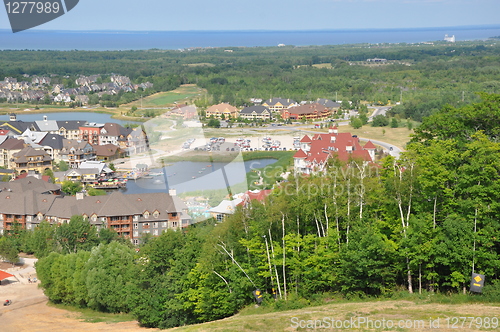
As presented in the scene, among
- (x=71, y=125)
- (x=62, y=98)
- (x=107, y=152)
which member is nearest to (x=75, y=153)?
(x=107, y=152)

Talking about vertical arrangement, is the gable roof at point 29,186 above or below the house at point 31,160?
above

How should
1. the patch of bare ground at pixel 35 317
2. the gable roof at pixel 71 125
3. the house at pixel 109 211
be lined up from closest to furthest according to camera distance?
1. the patch of bare ground at pixel 35 317
2. the house at pixel 109 211
3. the gable roof at pixel 71 125

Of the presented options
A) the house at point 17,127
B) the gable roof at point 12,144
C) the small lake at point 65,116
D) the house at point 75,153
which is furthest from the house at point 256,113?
the gable roof at point 12,144

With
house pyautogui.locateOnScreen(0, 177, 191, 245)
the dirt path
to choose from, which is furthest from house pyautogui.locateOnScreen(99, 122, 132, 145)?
the dirt path

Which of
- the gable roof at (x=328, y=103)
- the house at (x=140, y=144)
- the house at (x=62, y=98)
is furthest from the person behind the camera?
the house at (x=62, y=98)

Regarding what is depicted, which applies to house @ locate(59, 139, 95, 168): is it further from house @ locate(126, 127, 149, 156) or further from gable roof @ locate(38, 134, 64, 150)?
house @ locate(126, 127, 149, 156)

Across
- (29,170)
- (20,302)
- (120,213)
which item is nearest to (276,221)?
(20,302)

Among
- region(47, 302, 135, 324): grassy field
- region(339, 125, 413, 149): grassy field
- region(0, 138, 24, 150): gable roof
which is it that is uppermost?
region(0, 138, 24, 150): gable roof

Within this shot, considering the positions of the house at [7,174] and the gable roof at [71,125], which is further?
the gable roof at [71,125]

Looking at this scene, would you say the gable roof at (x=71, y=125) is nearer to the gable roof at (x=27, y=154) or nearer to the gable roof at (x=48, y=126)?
the gable roof at (x=48, y=126)
